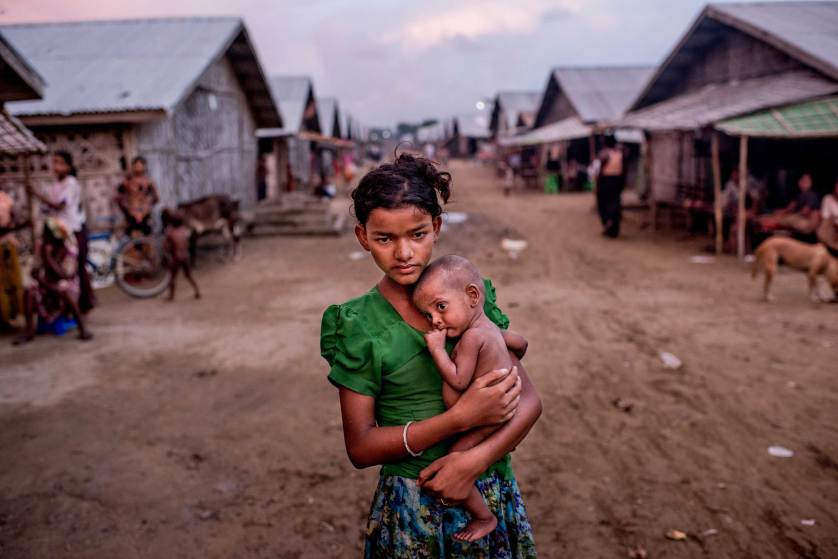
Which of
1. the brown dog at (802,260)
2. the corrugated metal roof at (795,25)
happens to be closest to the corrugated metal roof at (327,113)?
the corrugated metal roof at (795,25)

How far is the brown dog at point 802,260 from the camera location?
727cm

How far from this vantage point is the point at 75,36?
13.1 meters

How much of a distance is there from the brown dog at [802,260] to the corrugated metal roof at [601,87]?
16501 millimetres

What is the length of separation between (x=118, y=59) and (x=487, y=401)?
12425mm

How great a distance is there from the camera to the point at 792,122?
9602 millimetres

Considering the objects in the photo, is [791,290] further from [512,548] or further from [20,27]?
[20,27]

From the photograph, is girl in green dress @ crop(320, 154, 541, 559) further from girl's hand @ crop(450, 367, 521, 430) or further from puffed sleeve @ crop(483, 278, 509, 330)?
puffed sleeve @ crop(483, 278, 509, 330)

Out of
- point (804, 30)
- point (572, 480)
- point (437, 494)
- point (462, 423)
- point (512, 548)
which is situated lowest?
point (572, 480)

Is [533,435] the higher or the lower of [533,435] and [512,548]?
the lower

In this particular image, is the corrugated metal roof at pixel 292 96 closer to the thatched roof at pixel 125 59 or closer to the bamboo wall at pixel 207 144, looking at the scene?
the bamboo wall at pixel 207 144

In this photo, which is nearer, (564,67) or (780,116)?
(780,116)

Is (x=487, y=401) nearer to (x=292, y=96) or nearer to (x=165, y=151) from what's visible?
(x=165, y=151)

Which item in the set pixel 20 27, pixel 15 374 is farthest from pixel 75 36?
pixel 15 374

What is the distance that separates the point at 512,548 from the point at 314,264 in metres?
9.63
